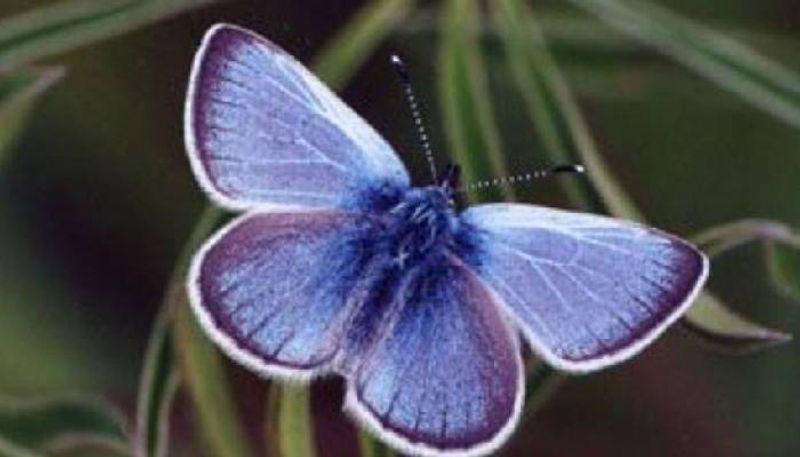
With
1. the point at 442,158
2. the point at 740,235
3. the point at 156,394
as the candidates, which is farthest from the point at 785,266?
the point at 156,394

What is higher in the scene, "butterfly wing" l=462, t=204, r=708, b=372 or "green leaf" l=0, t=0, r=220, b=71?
"green leaf" l=0, t=0, r=220, b=71

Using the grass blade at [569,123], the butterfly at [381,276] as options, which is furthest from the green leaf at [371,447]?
the grass blade at [569,123]

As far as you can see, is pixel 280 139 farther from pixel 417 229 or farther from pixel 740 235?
pixel 740 235

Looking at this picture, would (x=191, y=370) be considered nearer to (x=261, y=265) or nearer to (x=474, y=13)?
(x=261, y=265)

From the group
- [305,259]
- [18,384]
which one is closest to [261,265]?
[305,259]

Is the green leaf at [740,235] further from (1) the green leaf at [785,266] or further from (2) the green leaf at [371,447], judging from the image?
(2) the green leaf at [371,447]

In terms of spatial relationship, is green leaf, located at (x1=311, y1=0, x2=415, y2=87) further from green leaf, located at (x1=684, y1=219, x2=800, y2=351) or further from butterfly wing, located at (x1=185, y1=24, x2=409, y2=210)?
green leaf, located at (x1=684, y1=219, x2=800, y2=351)

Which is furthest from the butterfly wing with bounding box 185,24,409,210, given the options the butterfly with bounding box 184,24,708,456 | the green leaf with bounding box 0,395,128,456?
the green leaf with bounding box 0,395,128,456
